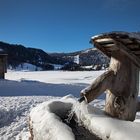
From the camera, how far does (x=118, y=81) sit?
395cm

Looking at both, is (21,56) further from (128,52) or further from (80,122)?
(128,52)

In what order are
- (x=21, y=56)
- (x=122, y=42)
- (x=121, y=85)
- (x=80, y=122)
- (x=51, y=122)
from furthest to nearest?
1. (x=21, y=56)
2. (x=121, y=85)
3. (x=80, y=122)
4. (x=51, y=122)
5. (x=122, y=42)

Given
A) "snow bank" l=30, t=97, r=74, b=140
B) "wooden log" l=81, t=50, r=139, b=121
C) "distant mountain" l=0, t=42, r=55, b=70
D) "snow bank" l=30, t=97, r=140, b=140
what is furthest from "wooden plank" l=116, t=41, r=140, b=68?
"distant mountain" l=0, t=42, r=55, b=70

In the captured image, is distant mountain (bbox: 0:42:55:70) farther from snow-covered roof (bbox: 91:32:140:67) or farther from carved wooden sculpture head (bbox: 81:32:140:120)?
snow-covered roof (bbox: 91:32:140:67)

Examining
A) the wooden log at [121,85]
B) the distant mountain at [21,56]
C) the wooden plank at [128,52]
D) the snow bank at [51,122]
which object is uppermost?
the distant mountain at [21,56]

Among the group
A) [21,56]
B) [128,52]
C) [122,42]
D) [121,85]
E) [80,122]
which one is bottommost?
[80,122]

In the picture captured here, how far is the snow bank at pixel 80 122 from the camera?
3017 millimetres

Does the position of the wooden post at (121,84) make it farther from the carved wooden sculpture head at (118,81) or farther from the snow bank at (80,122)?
the snow bank at (80,122)

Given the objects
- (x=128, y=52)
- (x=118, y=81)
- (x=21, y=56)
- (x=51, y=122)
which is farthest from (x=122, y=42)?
(x=21, y=56)

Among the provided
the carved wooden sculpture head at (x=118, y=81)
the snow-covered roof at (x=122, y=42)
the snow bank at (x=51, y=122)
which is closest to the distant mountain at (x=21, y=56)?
the snow bank at (x=51, y=122)

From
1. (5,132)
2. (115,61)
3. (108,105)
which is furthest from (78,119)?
(5,132)

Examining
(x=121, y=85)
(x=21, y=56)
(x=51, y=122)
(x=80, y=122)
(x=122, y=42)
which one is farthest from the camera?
(x=21, y=56)

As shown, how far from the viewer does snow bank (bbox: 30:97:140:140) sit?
302 centimetres

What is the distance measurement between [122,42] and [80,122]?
3.48ft
